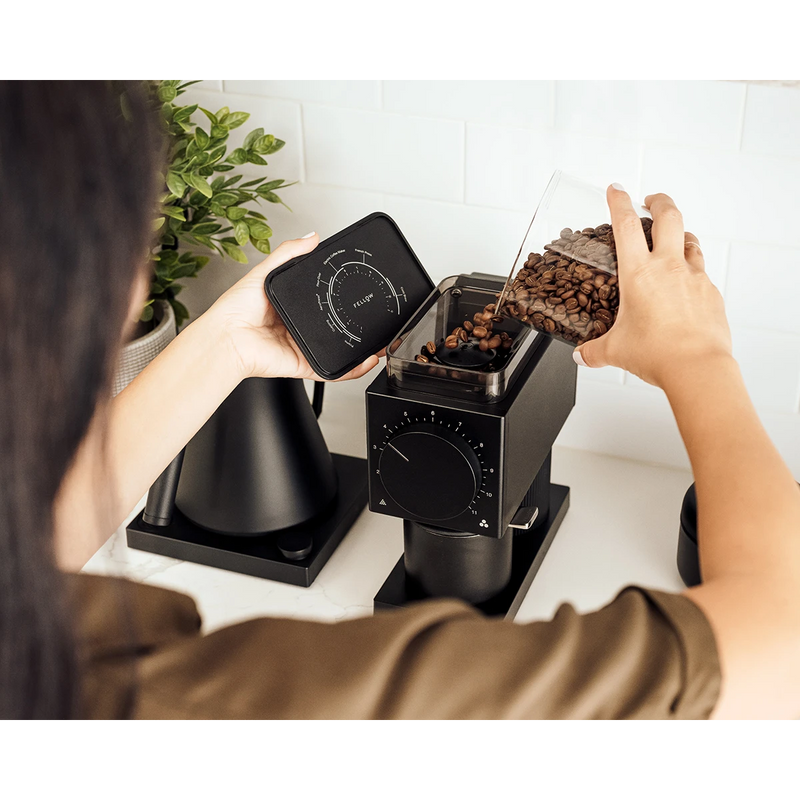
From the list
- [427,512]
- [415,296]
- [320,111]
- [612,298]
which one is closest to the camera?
[612,298]

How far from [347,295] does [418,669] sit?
0.49m

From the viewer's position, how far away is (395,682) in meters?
0.51

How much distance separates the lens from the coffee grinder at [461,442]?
0.81 meters

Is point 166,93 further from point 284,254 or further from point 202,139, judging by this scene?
point 284,254

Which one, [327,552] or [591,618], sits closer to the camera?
[591,618]

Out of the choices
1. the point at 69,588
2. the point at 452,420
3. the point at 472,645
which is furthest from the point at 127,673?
the point at 452,420

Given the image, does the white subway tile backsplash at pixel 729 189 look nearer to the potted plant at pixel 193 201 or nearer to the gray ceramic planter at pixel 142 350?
the potted plant at pixel 193 201

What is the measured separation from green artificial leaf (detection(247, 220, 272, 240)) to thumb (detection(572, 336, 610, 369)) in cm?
49

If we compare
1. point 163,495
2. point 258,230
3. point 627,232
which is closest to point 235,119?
point 258,230

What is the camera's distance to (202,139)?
3.51ft

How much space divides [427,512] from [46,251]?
476 mm

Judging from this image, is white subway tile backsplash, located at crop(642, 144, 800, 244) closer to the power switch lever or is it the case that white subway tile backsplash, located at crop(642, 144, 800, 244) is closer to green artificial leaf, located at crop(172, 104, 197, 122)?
the power switch lever

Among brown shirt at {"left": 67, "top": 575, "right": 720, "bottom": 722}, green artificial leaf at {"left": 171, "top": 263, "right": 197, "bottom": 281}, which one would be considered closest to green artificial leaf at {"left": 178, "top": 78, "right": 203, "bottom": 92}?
green artificial leaf at {"left": 171, "top": 263, "right": 197, "bottom": 281}
